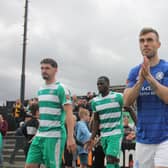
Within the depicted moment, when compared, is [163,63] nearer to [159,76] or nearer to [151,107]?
[159,76]

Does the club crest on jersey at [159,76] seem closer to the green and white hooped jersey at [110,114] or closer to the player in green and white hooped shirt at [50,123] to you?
the player in green and white hooped shirt at [50,123]

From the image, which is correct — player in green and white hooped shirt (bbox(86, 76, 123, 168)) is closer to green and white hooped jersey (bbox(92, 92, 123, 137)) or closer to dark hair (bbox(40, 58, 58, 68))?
green and white hooped jersey (bbox(92, 92, 123, 137))

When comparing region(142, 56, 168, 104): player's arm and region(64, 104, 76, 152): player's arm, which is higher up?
region(142, 56, 168, 104): player's arm

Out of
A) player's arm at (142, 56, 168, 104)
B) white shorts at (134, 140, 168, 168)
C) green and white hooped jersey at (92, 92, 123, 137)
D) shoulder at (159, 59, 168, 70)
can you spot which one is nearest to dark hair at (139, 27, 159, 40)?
shoulder at (159, 59, 168, 70)

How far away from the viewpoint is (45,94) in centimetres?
666

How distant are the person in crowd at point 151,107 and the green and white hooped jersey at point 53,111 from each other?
217 centimetres

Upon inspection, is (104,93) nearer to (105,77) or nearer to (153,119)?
(105,77)

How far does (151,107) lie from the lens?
4434mm

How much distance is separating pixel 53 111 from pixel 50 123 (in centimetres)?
18

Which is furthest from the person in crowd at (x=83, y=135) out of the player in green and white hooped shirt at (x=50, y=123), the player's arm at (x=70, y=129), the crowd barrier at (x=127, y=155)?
the player's arm at (x=70, y=129)

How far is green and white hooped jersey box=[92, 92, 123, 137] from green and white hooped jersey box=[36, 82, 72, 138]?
1.56m

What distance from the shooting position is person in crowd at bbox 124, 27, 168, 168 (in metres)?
4.31

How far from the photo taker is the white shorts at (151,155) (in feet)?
14.0

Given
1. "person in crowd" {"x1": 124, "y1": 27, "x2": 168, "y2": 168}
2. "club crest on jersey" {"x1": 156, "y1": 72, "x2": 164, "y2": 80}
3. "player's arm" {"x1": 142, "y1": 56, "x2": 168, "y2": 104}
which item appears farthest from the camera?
"club crest on jersey" {"x1": 156, "y1": 72, "x2": 164, "y2": 80}
